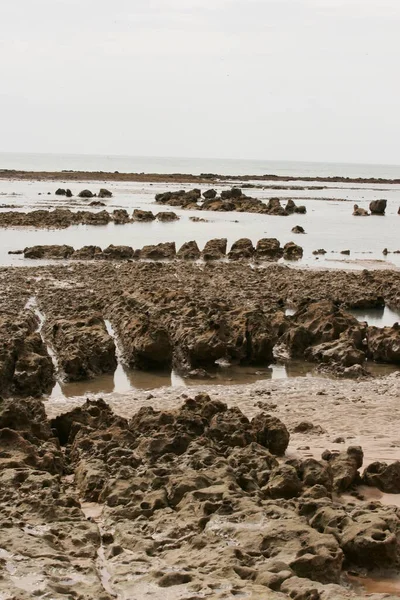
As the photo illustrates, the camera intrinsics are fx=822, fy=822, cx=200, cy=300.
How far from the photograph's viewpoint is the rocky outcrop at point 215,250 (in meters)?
31.8

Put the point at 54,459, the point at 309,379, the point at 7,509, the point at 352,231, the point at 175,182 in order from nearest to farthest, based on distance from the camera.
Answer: the point at 7,509, the point at 54,459, the point at 309,379, the point at 352,231, the point at 175,182

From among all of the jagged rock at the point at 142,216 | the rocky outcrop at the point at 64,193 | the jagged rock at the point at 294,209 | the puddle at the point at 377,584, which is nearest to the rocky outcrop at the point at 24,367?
the puddle at the point at 377,584

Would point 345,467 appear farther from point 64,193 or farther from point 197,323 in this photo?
point 64,193

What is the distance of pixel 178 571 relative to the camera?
5969mm

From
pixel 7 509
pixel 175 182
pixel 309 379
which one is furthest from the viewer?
pixel 175 182

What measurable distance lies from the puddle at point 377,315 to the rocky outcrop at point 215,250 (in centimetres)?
1087

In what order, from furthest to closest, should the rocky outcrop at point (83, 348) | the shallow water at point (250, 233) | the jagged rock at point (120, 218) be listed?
the jagged rock at point (120, 218) < the shallow water at point (250, 233) < the rocky outcrop at point (83, 348)

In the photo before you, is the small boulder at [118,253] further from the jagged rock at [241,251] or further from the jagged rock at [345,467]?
the jagged rock at [345,467]

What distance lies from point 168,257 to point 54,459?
23511 mm

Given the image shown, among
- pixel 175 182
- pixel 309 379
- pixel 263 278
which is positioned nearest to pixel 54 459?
pixel 309 379

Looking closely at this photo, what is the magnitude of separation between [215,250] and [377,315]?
12.6 meters

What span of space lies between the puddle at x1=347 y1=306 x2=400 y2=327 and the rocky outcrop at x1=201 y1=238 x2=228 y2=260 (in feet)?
35.7

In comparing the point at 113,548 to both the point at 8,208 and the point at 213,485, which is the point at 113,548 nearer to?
the point at 213,485

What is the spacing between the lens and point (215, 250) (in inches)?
1286
